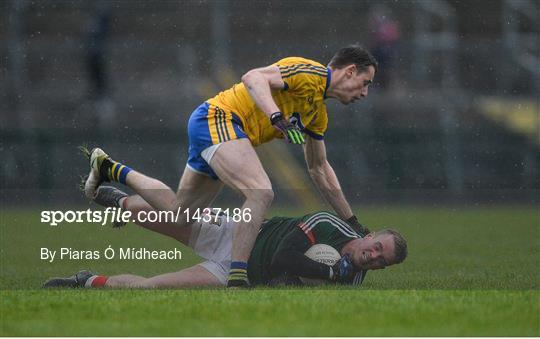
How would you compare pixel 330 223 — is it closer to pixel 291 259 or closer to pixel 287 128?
pixel 291 259

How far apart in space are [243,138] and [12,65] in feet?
40.7

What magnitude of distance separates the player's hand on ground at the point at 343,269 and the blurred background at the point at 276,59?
963 centimetres

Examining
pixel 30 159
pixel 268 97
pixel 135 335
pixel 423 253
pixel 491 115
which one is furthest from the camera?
pixel 491 115

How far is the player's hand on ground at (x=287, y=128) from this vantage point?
7.34 meters

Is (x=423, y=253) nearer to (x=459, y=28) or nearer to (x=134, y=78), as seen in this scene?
(x=134, y=78)

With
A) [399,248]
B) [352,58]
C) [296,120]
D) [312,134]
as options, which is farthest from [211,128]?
[399,248]

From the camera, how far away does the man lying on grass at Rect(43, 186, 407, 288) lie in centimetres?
777

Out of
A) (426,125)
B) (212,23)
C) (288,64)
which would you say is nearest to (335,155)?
(426,125)

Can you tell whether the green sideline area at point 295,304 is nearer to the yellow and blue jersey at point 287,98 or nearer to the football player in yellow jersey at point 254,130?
the football player in yellow jersey at point 254,130

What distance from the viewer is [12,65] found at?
19.5 meters

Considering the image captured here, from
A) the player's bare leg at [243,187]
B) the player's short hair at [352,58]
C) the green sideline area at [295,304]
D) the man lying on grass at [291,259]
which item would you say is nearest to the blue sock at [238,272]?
the player's bare leg at [243,187]

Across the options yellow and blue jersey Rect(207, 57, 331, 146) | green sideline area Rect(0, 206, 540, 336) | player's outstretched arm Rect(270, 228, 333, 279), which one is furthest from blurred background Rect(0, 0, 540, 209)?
player's outstretched arm Rect(270, 228, 333, 279)

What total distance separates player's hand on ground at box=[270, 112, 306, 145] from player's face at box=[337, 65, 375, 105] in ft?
2.42

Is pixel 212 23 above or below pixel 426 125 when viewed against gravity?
above
